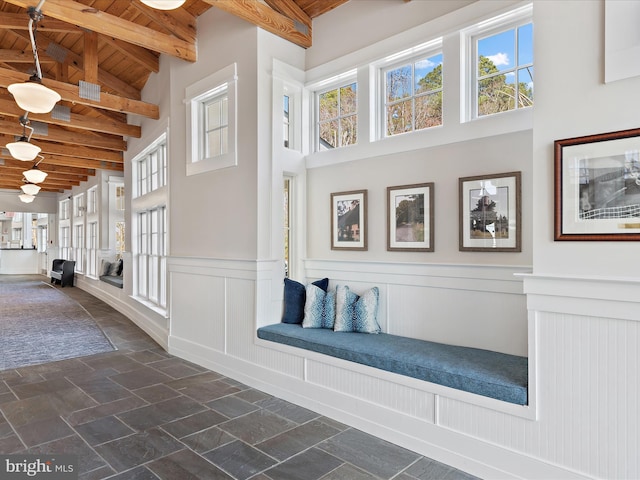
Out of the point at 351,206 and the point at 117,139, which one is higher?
the point at 117,139

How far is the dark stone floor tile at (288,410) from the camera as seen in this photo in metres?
3.13

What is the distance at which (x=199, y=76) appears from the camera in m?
4.60

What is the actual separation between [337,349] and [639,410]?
5.85ft

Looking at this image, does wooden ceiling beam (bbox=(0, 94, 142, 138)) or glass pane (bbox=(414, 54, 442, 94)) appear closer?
glass pane (bbox=(414, 54, 442, 94))

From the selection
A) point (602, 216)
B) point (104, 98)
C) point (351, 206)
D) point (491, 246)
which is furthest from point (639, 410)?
point (104, 98)

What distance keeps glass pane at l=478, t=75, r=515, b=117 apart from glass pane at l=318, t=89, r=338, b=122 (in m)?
1.47

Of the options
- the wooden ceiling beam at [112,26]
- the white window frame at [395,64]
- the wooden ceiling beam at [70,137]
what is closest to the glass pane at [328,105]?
the white window frame at [395,64]

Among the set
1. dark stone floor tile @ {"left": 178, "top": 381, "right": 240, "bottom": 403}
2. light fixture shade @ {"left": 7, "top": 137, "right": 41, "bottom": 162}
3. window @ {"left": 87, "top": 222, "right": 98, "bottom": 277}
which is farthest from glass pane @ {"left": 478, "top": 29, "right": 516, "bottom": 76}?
window @ {"left": 87, "top": 222, "right": 98, "bottom": 277}

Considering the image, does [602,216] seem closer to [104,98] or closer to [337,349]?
[337,349]

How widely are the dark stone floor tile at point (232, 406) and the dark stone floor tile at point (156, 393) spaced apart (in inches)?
16.9

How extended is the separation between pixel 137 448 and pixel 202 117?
346cm

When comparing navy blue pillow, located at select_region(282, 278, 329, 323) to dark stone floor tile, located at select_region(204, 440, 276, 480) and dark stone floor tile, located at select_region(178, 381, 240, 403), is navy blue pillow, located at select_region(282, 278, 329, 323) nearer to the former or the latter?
dark stone floor tile, located at select_region(178, 381, 240, 403)

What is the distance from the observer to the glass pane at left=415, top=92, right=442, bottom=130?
3.26 metres

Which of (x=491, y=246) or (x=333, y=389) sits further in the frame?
(x=333, y=389)
